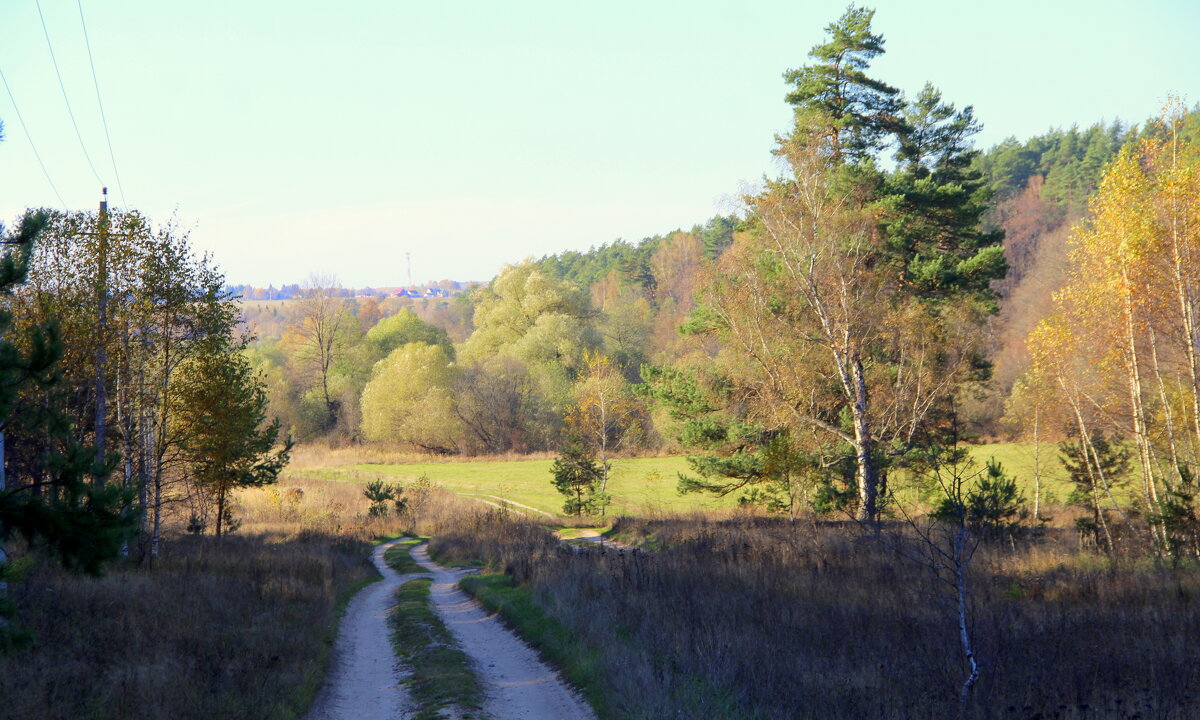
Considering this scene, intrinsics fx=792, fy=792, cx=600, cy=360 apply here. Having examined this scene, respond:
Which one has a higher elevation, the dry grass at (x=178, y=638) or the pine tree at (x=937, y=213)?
the pine tree at (x=937, y=213)

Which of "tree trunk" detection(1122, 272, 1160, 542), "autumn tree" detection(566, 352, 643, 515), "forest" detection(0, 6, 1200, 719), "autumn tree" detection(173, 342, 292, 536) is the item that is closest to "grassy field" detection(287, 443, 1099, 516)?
"forest" detection(0, 6, 1200, 719)

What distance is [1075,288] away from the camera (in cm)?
2256

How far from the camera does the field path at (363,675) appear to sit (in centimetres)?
906

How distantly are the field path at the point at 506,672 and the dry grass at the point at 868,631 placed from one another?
2.19ft

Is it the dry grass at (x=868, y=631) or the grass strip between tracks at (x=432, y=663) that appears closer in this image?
the dry grass at (x=868, y=631)

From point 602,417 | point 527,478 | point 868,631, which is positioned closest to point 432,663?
point 868,631

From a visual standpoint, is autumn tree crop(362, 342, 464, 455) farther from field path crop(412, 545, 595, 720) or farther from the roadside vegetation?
field path crop(412, 545, 595, 720)

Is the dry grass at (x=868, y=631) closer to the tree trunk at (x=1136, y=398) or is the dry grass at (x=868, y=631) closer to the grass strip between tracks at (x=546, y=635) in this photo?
the grass strip between tracks at (x=546, y=635)

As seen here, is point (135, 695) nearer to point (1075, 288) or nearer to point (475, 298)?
point (1075, 288)

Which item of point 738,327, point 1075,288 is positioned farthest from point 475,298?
point 1075,288

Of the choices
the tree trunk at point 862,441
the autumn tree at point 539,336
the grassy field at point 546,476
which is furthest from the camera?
the autumn tree at point 539,336

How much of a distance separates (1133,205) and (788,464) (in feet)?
36.4

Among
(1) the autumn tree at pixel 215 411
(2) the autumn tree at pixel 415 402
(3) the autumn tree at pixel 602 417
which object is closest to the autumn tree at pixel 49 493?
(1) the autumn tree at pixel 215 411

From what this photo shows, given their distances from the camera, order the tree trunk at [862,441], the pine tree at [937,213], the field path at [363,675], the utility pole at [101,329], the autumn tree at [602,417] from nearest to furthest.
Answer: the field path at [363,675], the utility pole at [101,329], the tree trunk at [862,441], the pine tree at [937,213], the autumn tree at [602,417]
